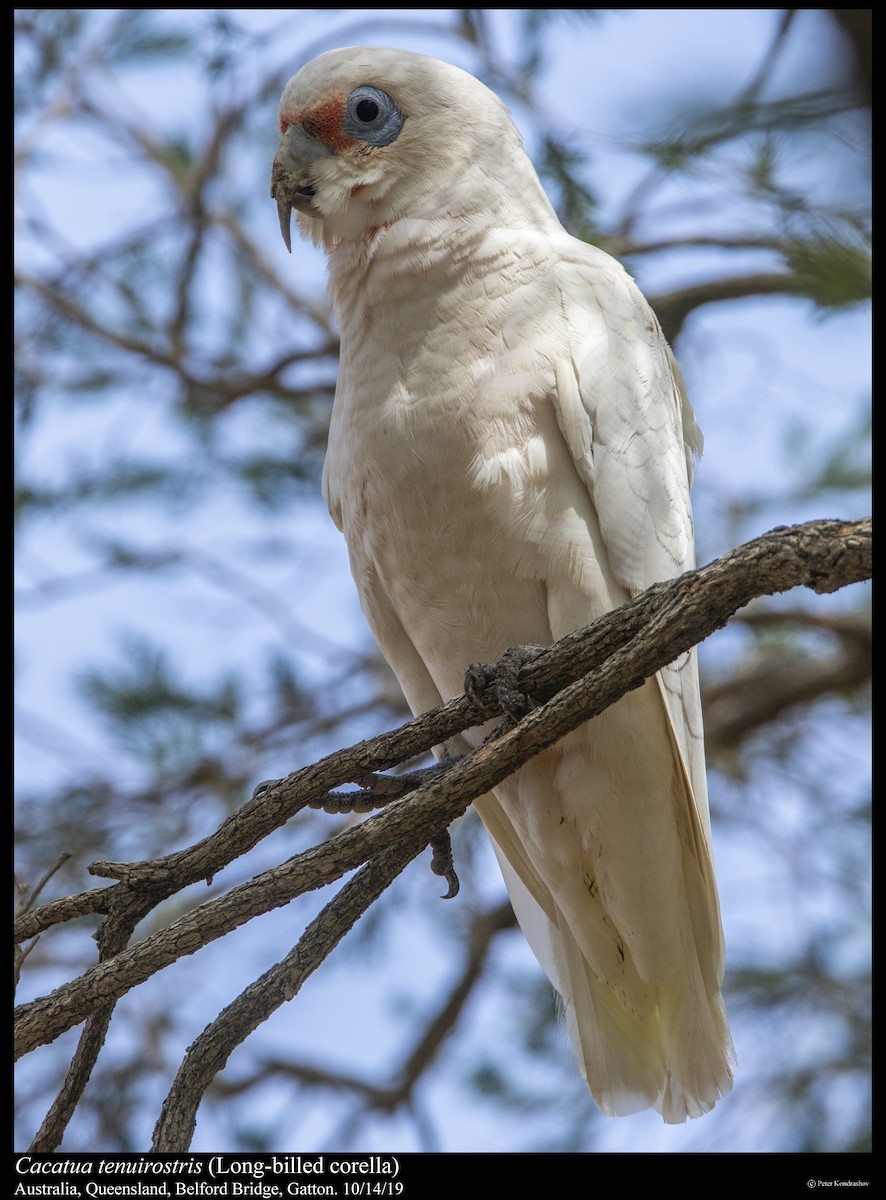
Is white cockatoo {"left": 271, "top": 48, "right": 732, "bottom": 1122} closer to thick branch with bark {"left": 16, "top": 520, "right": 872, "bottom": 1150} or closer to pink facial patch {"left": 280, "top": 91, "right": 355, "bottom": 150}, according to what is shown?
pink facial patch {"left": 280, "top": 91, "right": 355, "bottom": 150}

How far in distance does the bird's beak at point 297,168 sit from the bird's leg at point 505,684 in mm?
1203

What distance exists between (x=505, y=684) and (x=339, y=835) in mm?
364

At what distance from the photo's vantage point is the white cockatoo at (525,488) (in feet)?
7.21

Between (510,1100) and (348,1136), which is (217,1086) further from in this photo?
(510,1100)

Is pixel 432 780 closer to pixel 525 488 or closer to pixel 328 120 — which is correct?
pixel 525 488

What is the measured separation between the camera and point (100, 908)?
1.86m

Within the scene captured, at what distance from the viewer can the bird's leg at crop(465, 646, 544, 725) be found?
188 cm

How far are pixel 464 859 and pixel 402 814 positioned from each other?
7.55 feet

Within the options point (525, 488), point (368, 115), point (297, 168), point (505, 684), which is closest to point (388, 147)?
point (368, 115)

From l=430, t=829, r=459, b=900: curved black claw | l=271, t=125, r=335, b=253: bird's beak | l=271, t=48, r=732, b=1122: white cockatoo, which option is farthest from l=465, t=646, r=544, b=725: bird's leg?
l=271, t=125, r=335, b=253: bird's beak

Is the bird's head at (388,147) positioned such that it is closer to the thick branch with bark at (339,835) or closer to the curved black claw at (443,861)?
the thick branch with bark at (339,835)

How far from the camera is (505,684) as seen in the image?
188 centimetres

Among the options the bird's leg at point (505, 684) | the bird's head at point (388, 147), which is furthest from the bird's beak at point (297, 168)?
the bird's leg at point (505, 684)
